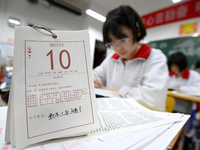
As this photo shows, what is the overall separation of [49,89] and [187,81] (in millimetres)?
2655

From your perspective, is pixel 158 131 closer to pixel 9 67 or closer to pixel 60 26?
pixel 60 26

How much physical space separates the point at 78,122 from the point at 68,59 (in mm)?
133

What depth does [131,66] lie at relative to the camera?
2.62 feet

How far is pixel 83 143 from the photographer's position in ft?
0.66

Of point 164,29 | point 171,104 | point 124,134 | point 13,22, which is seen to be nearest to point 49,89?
point 124,134

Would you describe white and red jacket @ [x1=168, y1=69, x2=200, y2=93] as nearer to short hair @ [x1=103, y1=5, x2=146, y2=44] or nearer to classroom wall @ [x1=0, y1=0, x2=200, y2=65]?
short hair @ [x1=103, y1=5, x2=146, y2=44]

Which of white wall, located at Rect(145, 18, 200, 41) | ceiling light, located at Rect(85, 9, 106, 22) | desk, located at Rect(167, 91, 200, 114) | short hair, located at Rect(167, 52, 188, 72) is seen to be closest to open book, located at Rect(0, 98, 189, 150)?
ceiling light, located at Rect(85, 9, 106, 22)

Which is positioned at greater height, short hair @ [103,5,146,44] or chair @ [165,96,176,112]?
short hair @ [103,5,146,44]

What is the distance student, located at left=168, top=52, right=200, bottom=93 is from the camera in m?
1.98

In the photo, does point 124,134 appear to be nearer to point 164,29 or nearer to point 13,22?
point 13,22

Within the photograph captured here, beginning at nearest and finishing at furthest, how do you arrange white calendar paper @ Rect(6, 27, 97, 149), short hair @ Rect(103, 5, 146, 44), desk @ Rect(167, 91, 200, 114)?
white calendar paper @ Rect(6, 27, 97, 149) → short hair @ Rect(103, 5, 146, 44) → desk @ Rect(167, 91, 200, 114)

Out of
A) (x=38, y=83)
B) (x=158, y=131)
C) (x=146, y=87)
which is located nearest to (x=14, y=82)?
(x=38, y=83)

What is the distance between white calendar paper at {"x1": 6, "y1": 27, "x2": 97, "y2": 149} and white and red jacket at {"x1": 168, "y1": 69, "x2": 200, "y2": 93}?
2.41 metres

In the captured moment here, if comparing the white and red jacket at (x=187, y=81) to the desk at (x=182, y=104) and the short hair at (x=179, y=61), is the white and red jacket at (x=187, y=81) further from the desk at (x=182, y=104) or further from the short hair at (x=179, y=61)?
the desk at (x=182, y=104)
